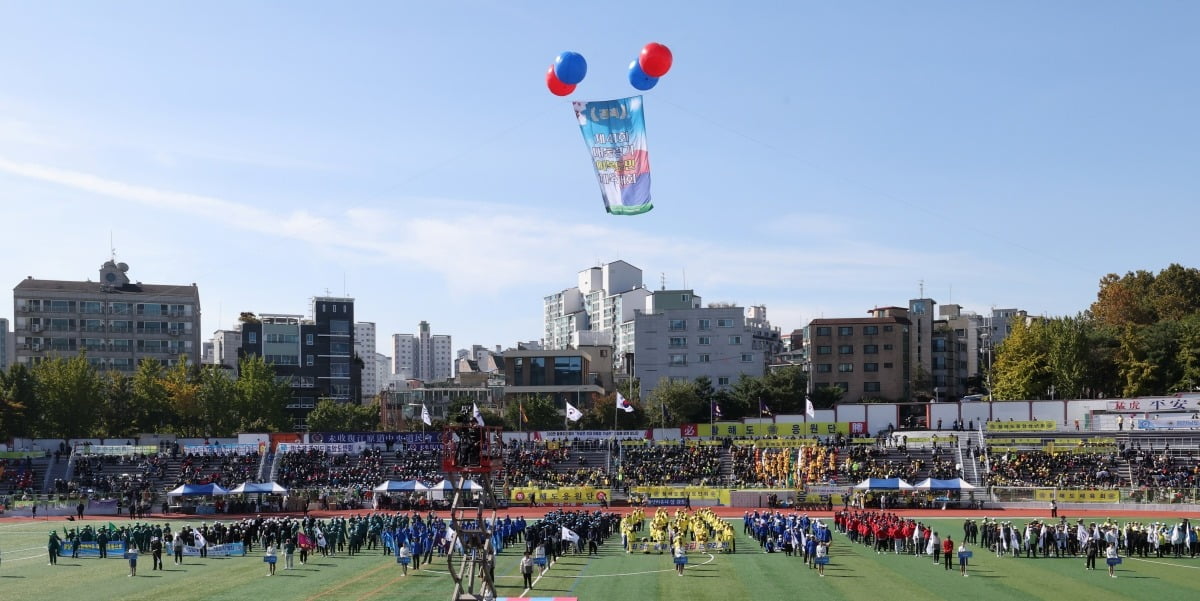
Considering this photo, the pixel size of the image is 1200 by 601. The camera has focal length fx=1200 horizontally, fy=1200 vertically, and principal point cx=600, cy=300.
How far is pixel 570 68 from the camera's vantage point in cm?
3031

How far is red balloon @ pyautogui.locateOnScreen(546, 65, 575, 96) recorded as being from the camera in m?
31.0

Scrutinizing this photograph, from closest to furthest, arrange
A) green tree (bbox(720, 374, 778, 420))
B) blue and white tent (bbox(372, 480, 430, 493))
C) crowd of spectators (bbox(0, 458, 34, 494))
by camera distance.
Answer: blue and white tent (bbox(372, 480, 430, 493)) → crowd of spectators (bbox(0, 458, 34, 494)) → green tree (bbox(720, 374, 778, 420))

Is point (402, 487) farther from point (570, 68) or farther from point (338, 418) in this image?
point (338, 418)

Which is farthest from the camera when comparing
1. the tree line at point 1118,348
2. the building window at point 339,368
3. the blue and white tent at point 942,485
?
the building window at point 339,368

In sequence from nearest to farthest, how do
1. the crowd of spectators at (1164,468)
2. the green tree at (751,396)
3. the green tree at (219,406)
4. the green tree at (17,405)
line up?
1. the crowd of spectators at (1164,468)
2. the green tree at (17,405)
3. the green tree at (219,406)
4. the green tree at (751,396)

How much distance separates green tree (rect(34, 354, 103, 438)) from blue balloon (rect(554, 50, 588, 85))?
7873 cm

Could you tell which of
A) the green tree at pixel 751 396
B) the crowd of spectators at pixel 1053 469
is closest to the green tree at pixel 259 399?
the green tree at pixel 751 396

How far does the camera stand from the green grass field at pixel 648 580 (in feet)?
113

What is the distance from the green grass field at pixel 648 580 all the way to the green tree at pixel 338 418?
77.4 metres

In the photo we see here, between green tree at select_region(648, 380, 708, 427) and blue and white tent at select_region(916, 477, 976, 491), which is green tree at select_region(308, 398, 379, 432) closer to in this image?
green tree at select_region(648, 380, 708, 427)

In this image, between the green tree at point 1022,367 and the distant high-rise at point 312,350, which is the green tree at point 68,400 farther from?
the green tree at point 1022,367

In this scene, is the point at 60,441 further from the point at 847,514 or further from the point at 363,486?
the point at 847,514

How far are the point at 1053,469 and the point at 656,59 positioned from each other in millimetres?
53172

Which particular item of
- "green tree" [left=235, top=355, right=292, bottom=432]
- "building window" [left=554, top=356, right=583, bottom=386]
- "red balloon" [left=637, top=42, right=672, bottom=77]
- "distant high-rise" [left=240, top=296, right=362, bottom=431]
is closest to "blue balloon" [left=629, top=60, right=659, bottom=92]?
"red balloon" [left=637, top=42, right=672, bottom=77]
